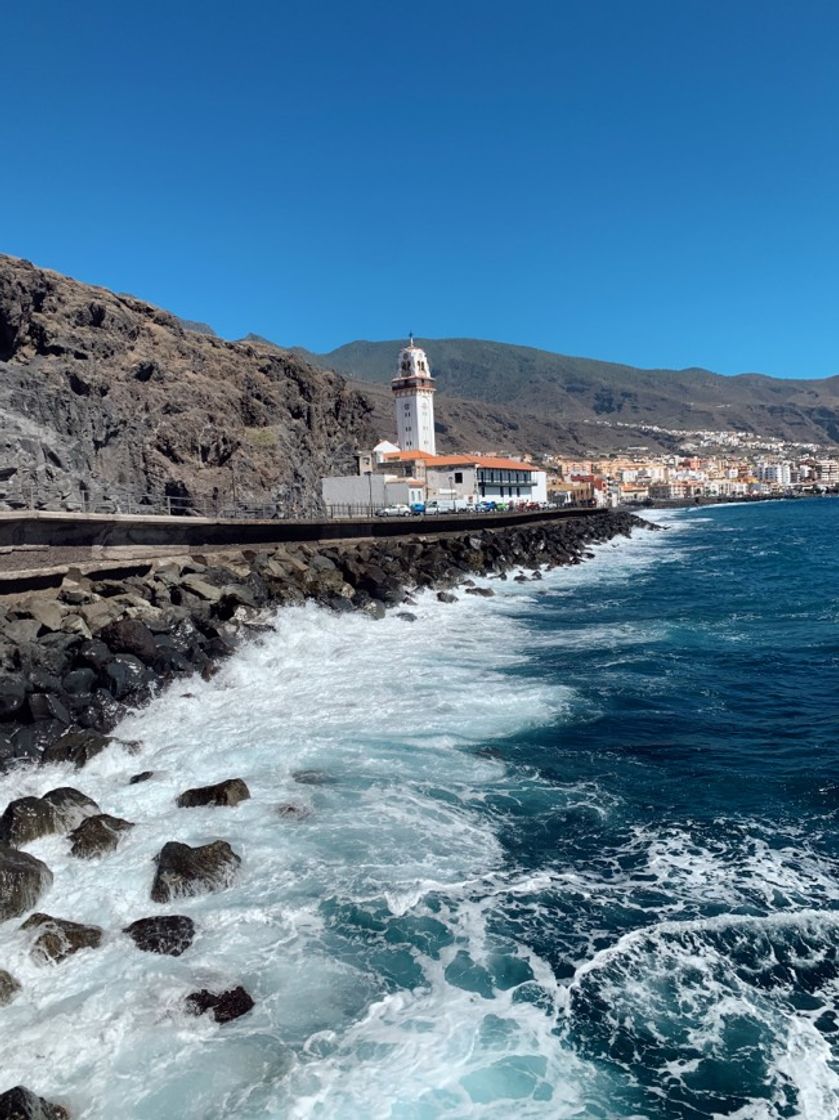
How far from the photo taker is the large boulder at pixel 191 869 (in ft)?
25.9

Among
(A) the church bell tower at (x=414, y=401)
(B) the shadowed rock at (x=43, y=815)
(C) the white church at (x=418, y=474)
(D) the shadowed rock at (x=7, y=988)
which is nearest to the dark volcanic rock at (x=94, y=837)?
(B) the shadowed rock at (x=43, y=815)

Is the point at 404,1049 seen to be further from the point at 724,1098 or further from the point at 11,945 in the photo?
the point at 11,945

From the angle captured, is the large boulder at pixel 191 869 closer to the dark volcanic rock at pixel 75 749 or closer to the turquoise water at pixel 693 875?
the turquoise water at pixel 693 875

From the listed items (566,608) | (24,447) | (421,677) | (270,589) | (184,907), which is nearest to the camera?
(184,907)

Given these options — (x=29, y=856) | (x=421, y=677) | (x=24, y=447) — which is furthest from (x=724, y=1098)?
(x=24, y=447)

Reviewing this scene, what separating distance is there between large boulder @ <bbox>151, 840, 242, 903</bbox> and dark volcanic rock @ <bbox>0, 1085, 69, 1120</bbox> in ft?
8.52

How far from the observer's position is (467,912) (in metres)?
7.69

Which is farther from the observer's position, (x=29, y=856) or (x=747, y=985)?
(x=29, y=856)

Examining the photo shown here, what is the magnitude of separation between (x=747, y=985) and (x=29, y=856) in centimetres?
690

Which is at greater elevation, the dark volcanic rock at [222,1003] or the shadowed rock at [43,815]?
the shadowed rock at [43,815]

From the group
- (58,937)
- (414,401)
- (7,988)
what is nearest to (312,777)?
(58,937)

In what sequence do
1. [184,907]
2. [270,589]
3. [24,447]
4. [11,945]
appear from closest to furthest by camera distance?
1. [11,945]
2. [184,907]
3. [270,589]
4. [24,447]

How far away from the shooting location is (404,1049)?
19.5 ft

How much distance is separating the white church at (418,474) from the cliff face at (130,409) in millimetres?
4492
